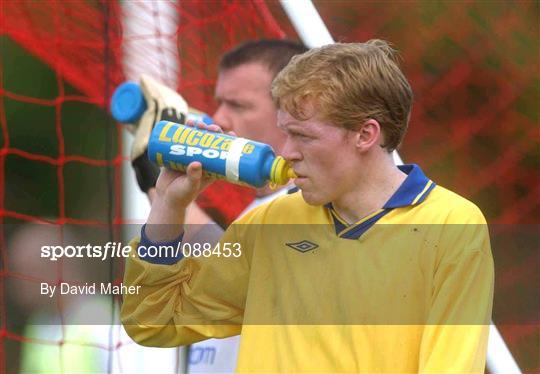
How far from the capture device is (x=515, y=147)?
3.53m

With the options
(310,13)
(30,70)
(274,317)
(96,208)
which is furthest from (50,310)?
(274,317)

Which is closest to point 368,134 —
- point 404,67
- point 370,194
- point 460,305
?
point 370,194

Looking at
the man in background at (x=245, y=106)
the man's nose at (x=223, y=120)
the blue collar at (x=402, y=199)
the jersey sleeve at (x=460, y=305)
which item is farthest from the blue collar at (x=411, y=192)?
the man's nose at (x=223, y=120)

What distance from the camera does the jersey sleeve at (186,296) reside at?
6.56ft

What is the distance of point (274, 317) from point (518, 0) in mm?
1906

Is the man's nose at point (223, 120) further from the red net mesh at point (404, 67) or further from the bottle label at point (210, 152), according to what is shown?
the bottle label at point (210, 152)

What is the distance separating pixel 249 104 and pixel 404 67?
36.4 inches

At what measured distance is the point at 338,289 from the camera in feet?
6.16

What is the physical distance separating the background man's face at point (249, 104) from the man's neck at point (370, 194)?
91 cm

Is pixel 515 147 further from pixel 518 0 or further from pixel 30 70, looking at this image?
pixel 30 70

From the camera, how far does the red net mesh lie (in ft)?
10.6

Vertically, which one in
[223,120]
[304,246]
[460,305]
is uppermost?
[223,120]

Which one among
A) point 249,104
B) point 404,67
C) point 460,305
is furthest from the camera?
point 404,67

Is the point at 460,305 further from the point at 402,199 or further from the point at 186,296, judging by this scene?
the point at 186,296
